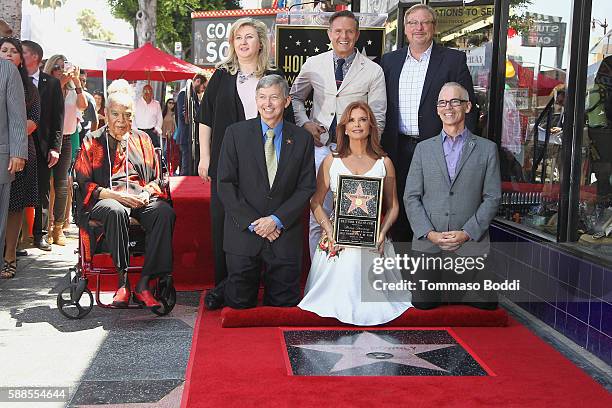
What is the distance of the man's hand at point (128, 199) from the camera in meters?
6.18

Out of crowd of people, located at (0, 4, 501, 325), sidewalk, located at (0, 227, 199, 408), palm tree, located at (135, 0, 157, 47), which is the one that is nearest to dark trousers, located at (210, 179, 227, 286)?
crowd of people, located at (0, 4, 501, 325)

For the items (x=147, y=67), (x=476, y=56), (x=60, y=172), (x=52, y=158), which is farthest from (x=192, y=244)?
(x=147, y=67)

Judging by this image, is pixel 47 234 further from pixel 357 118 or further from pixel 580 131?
pixel 580 131

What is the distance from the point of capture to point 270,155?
6.13m

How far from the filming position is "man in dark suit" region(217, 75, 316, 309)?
601 cm

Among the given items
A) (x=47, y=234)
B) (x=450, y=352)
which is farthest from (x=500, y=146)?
(x=47, y=234)

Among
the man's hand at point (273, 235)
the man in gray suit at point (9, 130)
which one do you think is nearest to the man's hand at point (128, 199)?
the man's hand at point (273, 235)

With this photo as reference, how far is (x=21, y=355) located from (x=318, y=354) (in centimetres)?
179

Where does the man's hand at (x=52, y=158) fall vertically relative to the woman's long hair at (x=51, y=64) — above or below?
below

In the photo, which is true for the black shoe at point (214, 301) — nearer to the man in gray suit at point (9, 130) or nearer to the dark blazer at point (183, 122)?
the man in gray suit at point (9, 130)

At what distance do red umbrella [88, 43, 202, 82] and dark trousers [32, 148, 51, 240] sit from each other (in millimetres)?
7194

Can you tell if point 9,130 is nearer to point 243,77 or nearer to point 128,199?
point 128,199

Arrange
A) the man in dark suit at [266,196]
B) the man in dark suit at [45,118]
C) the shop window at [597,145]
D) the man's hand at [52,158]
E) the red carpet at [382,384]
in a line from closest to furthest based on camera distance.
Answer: the red carpet at [382,384] < the shop window at [597,145] < the man in dark suit at [266,196] < the man in dark suit at [45,118] < the man's hand at [52,158]

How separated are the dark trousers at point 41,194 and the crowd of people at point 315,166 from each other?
6.26 feet
